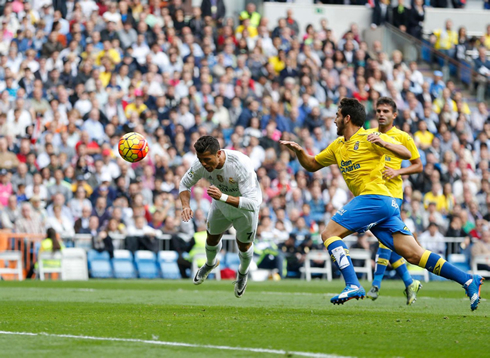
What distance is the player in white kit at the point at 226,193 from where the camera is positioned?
10.2 meters

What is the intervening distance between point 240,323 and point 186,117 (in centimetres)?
1427

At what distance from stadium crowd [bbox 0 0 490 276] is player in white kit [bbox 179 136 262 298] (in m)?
8.27

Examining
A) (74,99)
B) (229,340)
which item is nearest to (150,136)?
(74,99)

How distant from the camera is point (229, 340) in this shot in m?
7.15

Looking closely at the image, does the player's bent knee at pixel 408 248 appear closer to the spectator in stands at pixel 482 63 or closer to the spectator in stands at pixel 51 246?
the spectator in stands at pixel 51 246

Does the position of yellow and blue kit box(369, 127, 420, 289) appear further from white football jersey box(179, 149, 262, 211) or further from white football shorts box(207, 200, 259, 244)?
white football shorts box(207, 200, 259, 244)

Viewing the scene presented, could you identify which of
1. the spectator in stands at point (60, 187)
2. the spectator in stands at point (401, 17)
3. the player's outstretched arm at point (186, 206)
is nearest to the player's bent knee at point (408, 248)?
the player's outstretched arm at point (186, 206)

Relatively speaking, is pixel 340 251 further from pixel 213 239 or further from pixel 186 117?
pixel 186 117

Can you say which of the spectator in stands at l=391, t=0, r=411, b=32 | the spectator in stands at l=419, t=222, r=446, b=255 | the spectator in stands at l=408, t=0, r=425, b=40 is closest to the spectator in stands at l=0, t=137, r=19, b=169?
the spectator in stands at l=419, t=222, r=446, b=255

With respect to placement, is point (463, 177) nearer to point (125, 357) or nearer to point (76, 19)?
point (76, 19)

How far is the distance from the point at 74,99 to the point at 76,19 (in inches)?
106

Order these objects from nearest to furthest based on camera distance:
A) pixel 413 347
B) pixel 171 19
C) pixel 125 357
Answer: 1. pixel 125 357
2. pixel 413 347
3. pixel 171 19

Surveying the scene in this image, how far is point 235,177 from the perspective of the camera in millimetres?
10719

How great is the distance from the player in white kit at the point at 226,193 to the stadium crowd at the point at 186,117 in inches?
326
